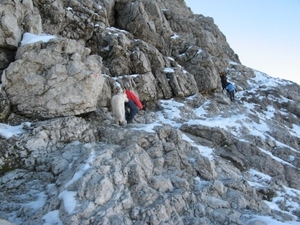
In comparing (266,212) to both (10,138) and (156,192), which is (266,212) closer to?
(156,192)

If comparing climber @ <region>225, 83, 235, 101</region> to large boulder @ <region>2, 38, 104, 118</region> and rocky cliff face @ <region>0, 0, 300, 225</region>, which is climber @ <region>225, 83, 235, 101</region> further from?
large boulder @ <region>2, 38, 104, 118</region>

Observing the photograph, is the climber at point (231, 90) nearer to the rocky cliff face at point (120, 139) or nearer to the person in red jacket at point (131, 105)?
the rocky cliff face at point (120, 139)

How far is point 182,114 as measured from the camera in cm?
1983

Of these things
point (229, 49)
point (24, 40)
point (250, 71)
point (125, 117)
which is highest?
point (229, 49)

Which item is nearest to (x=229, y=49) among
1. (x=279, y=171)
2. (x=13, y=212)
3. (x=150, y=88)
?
(x=150, y=88)

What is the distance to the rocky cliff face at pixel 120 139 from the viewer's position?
8914 millimetres

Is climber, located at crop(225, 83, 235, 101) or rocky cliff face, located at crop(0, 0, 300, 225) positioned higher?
climber, located at crop(225, 83, 235, 101)

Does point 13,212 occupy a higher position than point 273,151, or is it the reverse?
point 273,151

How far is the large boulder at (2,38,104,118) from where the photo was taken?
13273 millimetres

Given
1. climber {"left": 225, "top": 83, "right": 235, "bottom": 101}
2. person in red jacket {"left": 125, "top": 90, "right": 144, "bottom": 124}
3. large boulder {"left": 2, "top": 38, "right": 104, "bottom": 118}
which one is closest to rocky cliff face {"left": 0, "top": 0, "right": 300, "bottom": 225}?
large boulder {"left": 2, "top": 38, "right": 104, "bottom": 118}

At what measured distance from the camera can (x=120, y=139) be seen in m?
12.8

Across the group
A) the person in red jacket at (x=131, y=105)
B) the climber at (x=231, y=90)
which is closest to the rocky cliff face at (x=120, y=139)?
the person in red jacket at (x=131, y=105)

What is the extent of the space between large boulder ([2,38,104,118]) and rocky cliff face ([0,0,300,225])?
0.17 ft

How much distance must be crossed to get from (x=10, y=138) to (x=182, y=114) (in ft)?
39.6
